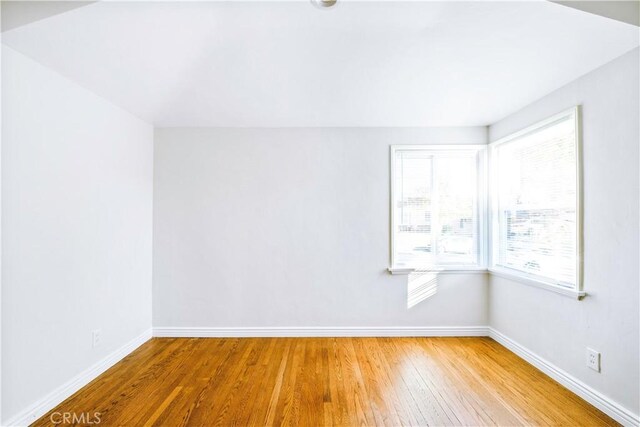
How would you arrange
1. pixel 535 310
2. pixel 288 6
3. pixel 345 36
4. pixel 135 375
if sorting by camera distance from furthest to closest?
pixel 535 310, pixel 135 375, pixel 345 36, pixel 288 6

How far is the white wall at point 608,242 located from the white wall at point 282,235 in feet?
3.55

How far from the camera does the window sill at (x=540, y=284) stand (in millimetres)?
2233

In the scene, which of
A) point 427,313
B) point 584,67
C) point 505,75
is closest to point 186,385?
point 427,313

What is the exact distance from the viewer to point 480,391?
2.27m

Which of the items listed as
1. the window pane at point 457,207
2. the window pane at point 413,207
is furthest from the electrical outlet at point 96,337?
the window pane at point 457,207

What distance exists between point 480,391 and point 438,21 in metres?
2.53

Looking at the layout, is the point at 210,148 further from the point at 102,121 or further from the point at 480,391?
the point at 480,391

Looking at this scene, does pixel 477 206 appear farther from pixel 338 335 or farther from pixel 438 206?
pixel 338 335

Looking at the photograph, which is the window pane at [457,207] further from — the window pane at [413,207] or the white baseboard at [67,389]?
the white baseboard at [67,389]

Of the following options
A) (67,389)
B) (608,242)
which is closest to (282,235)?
(67,389)

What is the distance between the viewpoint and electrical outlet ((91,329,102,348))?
2.48 m

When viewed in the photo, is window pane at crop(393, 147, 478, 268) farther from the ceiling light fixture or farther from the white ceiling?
the ceiling light fixture

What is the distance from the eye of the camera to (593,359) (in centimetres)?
213

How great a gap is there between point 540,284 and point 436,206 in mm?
1226
